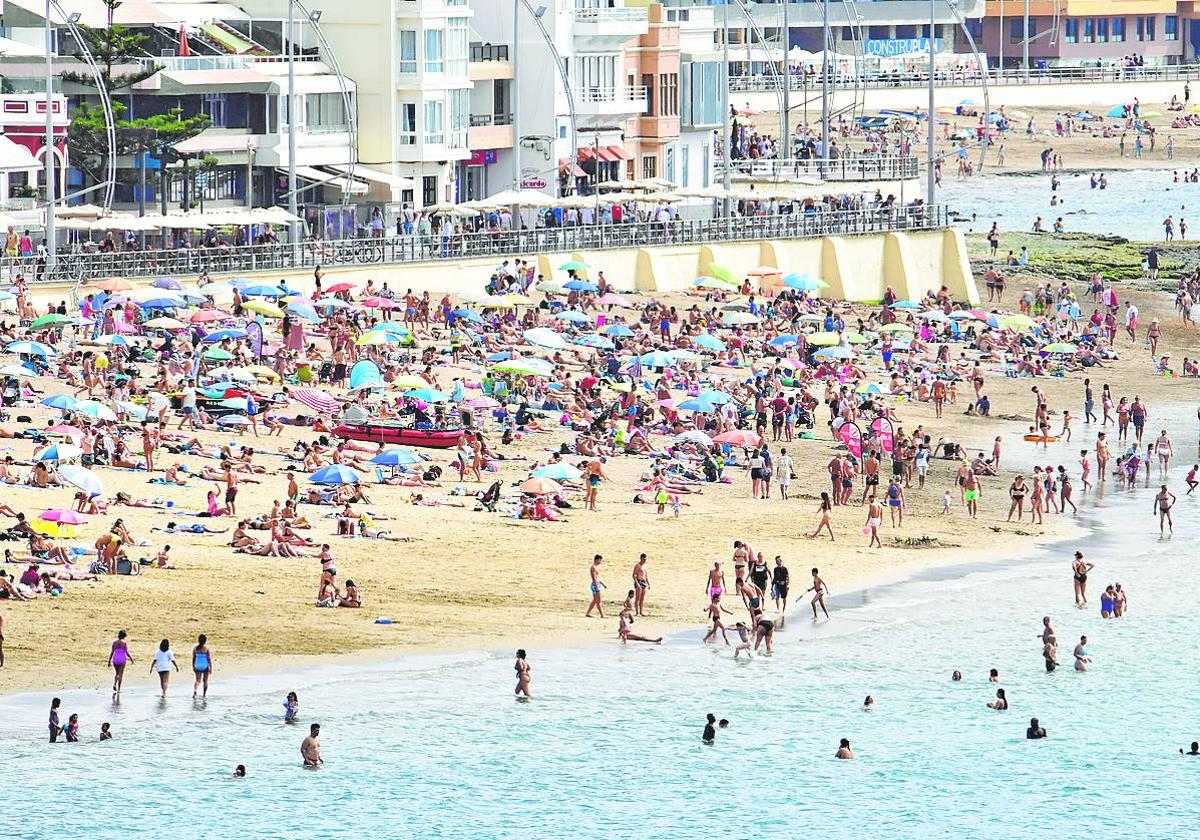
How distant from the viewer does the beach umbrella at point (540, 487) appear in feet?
128

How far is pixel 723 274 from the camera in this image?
203ft

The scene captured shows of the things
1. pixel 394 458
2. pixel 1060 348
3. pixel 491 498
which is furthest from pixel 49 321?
pixel 1060 348

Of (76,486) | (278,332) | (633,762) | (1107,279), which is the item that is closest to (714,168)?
(1107,279)

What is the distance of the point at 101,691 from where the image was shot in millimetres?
29062

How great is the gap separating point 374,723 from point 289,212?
99.0ft

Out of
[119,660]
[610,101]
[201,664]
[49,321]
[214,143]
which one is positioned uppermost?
[610,101]

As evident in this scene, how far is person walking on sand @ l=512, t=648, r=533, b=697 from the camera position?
100.0 feet

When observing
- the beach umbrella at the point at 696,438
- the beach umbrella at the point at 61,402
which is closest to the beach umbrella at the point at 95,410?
the beach umbrella at the point at 61,402

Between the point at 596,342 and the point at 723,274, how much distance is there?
1038 cm

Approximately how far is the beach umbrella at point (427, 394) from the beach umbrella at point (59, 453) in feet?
23.8

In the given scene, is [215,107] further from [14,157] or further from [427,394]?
[427,394]

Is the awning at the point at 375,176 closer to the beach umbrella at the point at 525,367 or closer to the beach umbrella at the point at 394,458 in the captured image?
the beach umbrella at the point at 525,367

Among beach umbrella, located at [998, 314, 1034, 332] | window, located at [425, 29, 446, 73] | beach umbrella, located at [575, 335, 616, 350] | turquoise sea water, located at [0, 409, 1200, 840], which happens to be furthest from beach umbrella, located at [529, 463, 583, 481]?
window, located at [425, 29, 446, 73]

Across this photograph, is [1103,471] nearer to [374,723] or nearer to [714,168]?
[374,723]
